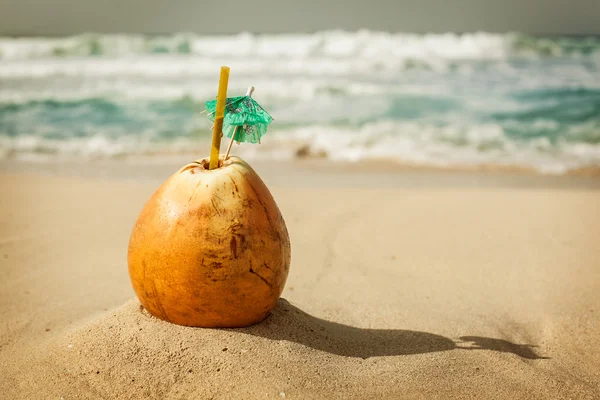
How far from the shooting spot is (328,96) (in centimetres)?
1692

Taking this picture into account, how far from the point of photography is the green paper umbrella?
2.92 m

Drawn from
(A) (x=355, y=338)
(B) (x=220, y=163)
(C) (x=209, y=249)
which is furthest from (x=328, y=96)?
(C) (x=209, y=249)

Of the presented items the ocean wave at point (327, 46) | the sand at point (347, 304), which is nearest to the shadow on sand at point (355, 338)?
the sand at point (347, 304)

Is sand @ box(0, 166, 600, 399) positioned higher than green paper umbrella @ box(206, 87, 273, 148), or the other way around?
green paper umbrella @ box(206, 87, 273, 148)

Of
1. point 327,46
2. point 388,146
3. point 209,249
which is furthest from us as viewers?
point 327,46

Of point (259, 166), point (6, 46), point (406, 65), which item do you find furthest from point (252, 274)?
point (6, 46)

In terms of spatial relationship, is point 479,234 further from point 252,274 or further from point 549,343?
point 252,274

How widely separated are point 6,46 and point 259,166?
21814mm

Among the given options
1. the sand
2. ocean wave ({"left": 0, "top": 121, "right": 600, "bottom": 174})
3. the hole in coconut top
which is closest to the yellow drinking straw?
the hole in coconut top

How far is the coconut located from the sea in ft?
24.4

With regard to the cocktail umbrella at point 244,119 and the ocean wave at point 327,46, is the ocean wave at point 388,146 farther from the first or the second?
the ocean wave at point 327,46

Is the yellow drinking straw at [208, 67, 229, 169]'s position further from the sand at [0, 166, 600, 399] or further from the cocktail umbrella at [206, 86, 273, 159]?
the sand at [0, 166, 600, 399]

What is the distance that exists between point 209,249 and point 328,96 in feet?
47.6

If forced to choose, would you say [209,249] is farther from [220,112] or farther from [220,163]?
[220,112]
